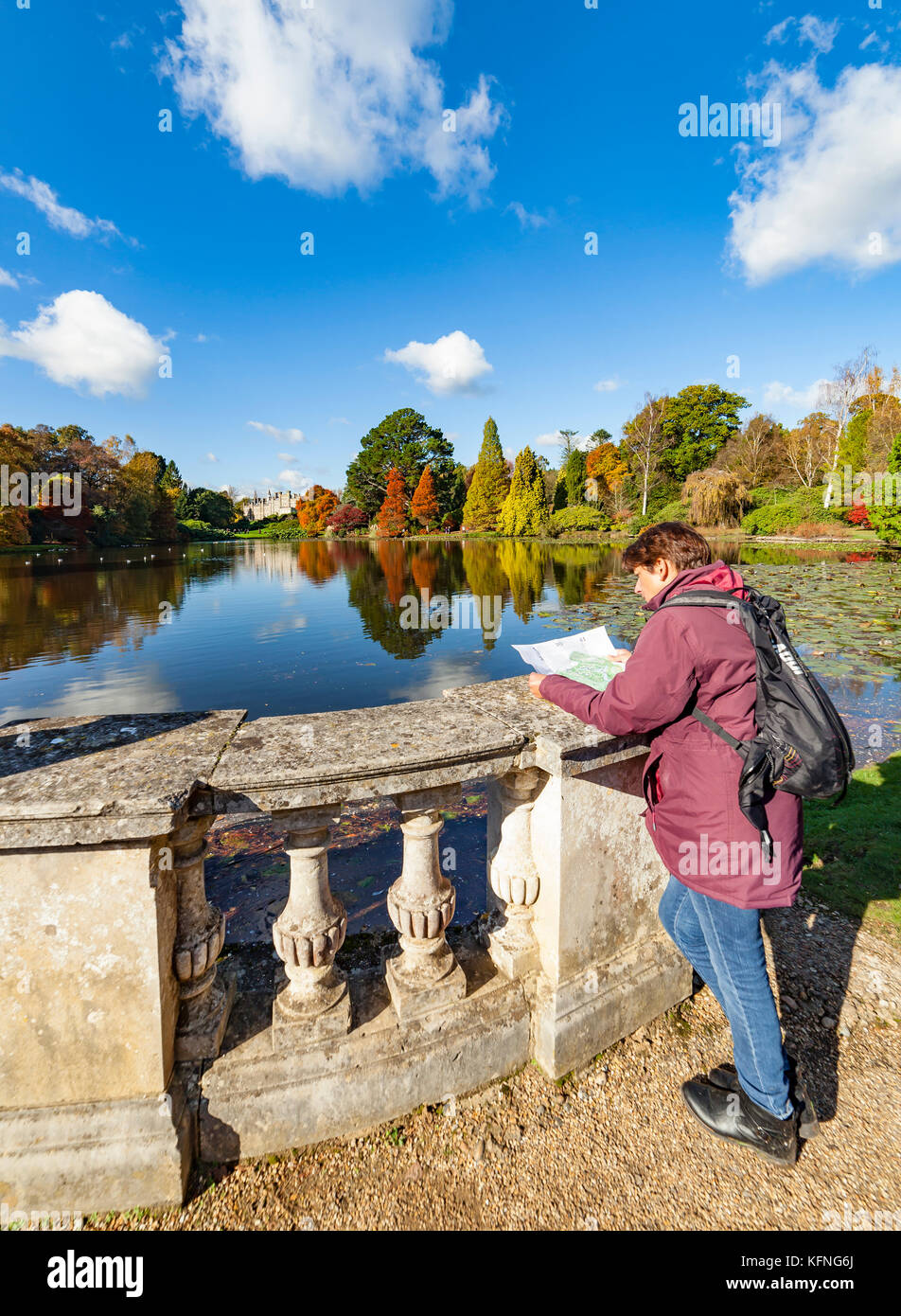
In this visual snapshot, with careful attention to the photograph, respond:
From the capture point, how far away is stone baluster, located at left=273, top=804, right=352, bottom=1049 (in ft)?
5.59

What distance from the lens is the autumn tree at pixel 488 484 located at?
57406 mm

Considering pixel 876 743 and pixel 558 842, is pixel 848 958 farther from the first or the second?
pixel 876 743

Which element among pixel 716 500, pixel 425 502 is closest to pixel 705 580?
pixel 716 500

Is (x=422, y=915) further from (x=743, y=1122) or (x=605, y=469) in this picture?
(x=605, y=469)

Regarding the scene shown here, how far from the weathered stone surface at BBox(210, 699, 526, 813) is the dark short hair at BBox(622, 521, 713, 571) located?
736mm

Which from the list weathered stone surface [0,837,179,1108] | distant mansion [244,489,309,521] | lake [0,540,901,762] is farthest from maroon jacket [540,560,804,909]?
distant mansion [244,489,309,521]

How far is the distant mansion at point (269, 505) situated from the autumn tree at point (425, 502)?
54.7 m

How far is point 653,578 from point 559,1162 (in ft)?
6.04

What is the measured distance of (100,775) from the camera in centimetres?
147

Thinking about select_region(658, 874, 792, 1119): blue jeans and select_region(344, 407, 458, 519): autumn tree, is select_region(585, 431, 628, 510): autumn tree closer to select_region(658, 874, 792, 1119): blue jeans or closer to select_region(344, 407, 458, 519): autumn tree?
select_region(344, 407, 458, 519): autumn tree

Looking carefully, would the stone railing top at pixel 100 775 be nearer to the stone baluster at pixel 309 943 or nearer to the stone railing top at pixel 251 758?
the stone railing top at pixel 251 758

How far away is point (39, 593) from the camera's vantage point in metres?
20.7
